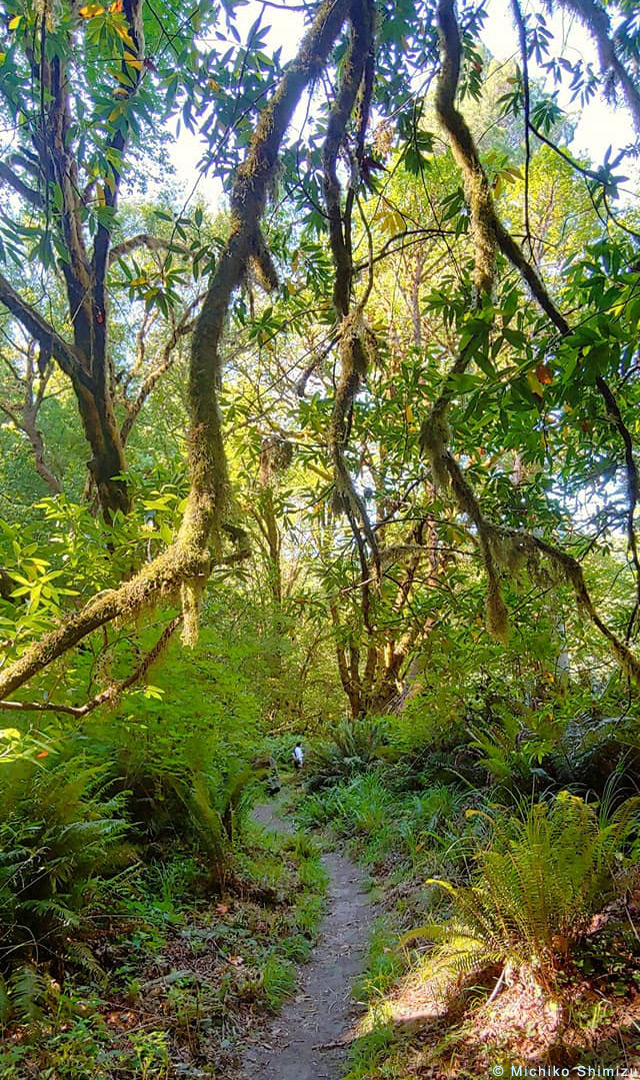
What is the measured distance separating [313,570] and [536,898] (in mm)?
2229

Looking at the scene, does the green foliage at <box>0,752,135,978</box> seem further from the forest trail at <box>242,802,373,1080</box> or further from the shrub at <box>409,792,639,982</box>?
the shrub at <box>409,792,639,982</box>

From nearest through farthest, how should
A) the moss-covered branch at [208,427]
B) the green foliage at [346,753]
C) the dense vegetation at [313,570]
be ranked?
the moss-covered branch at [208,427]
the dense vegetation at [313,570]
the green foliage at [346,753]

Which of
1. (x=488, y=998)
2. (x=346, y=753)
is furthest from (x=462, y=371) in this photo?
(x=346, y=753)

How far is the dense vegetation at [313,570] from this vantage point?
194cm

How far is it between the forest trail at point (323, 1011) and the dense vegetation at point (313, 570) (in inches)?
4.4

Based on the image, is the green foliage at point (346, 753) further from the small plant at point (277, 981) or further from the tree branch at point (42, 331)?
the tree branch at point (42, 331)

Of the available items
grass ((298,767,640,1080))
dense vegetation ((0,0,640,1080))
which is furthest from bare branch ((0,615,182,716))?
grass ((298,767,640,1080))

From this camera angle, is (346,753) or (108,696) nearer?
(108,696)

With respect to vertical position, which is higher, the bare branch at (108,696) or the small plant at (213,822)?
the bare branch at (108,696)

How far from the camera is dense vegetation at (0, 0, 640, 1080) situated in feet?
6.36

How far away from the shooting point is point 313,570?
4.17 metres

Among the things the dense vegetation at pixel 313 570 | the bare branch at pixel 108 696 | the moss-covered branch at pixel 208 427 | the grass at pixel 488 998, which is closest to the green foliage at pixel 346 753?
the dense vegetation at pixel 313 570

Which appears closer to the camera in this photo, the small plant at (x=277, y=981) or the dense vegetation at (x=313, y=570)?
the dense vegetation at (x=313, y=570)

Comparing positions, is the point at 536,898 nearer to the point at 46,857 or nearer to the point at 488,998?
the point at 488,998
